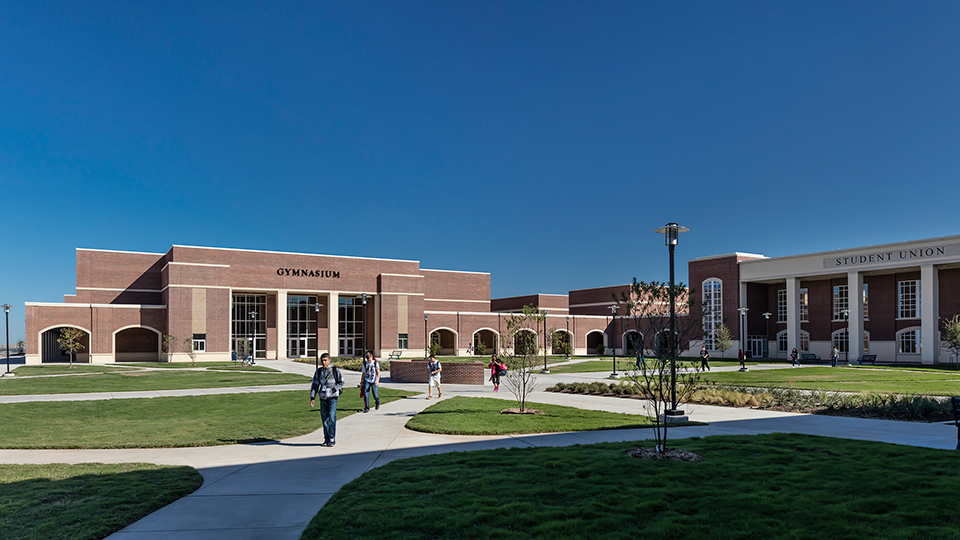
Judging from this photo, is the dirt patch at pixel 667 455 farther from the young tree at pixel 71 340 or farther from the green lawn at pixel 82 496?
the young tree at pixel 71 340

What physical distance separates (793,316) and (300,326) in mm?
51108

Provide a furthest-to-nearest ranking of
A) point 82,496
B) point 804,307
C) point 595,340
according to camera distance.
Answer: point 595,340 → point 804,307 → point 82,496

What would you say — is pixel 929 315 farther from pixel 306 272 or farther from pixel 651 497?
pixel 306 272

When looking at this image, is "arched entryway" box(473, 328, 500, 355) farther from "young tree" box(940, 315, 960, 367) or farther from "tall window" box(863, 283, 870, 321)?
"young tree" box(940, 315, 960, 367)

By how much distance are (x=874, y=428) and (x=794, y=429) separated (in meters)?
1.86

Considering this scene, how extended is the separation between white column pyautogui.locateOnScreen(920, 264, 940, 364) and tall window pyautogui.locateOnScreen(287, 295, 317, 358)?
57.1m

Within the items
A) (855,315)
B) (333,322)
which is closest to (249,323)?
(333,322)

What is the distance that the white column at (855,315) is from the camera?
52.9 metres

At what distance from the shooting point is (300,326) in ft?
209

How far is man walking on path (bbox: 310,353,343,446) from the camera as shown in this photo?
35.2 ft

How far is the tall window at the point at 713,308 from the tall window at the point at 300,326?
4290cm

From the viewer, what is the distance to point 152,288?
6191 cm

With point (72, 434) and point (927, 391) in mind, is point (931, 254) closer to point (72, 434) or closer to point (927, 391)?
point (927, 391)

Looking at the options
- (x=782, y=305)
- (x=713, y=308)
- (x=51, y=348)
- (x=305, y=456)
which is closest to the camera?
(x=305, y=456)
